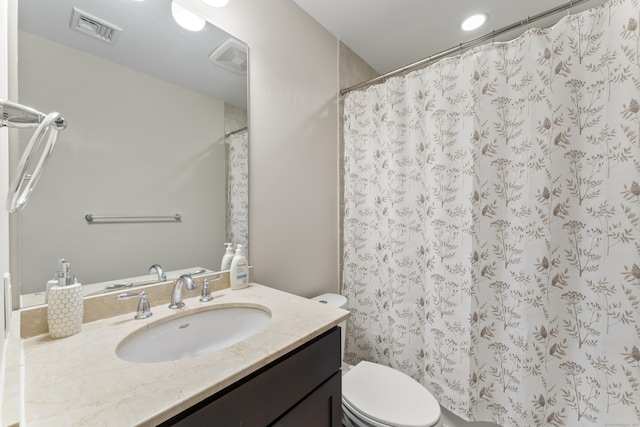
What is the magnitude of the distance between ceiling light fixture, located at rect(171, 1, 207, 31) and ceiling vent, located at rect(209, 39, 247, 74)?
10 cm

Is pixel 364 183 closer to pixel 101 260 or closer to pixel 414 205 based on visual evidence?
pixel 414 205

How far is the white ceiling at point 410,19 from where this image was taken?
1471 millimetres

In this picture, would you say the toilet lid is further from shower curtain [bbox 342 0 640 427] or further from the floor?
the floor

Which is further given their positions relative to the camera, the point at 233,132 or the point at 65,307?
the point at 233,132

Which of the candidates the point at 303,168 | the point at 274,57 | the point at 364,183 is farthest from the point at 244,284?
the point at 274,57

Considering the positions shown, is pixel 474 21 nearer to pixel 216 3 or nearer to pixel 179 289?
pixel 216 3

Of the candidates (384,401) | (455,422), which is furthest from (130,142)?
(455,422)

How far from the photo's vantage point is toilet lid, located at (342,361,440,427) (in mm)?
1005

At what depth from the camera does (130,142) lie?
36.4 inches

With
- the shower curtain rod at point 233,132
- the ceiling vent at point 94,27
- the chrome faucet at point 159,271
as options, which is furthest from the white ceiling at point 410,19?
the chrome faucet at point 159,271

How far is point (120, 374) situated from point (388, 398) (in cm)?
100

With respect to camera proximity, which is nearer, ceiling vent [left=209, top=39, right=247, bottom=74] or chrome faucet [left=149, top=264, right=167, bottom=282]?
chrome faucet [left=149, top=264, right=167, bottom=282]

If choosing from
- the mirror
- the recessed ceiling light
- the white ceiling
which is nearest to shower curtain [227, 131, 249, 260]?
the mirror

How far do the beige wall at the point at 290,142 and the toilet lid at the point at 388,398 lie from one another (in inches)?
20.6
